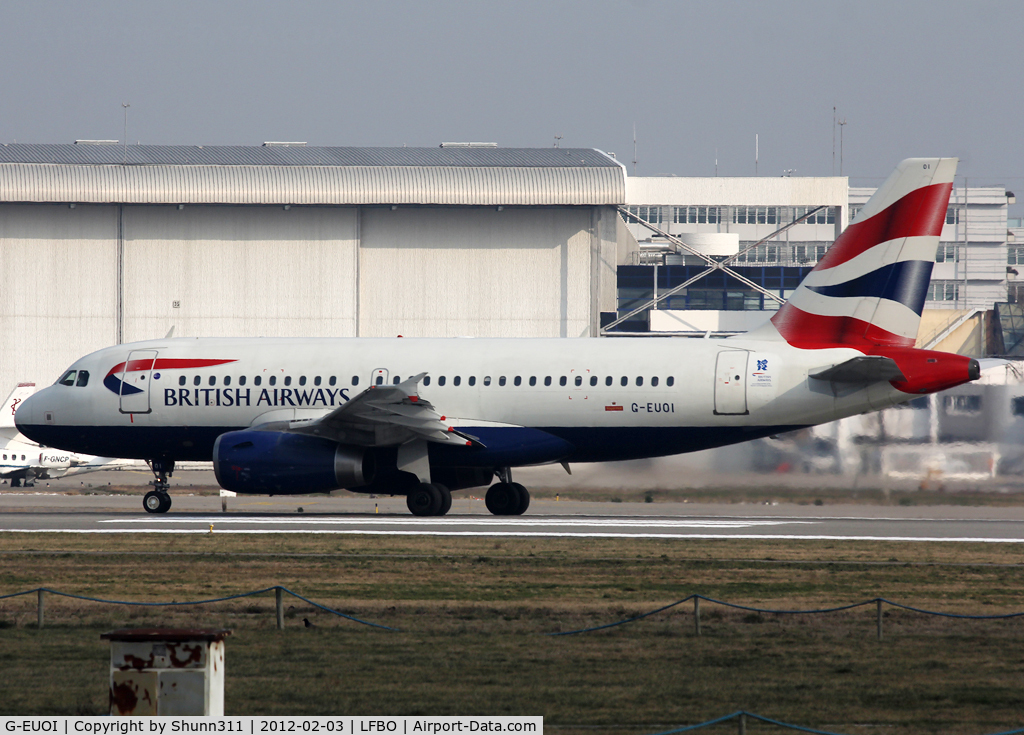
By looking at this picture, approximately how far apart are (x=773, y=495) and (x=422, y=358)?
1051cm

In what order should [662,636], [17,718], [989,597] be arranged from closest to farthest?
[17,718], [662,636], [989,597]

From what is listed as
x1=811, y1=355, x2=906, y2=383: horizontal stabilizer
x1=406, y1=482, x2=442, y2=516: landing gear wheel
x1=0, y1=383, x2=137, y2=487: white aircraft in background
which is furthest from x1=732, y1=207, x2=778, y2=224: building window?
x1=406, y1=482, x2=442, y2=516: landing gear wheel

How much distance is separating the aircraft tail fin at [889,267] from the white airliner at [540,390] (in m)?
0.03

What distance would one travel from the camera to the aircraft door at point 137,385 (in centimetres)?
3195

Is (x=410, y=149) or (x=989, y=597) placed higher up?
(x=410, y=149)

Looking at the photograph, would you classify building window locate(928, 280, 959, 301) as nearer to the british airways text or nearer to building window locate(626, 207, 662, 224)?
building window locate(626, 207, 662, 224)

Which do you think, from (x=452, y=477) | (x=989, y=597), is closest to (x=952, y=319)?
(x=452, y=477)

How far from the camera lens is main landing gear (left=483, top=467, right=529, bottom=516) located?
1253 inches

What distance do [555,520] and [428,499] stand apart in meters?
3.15

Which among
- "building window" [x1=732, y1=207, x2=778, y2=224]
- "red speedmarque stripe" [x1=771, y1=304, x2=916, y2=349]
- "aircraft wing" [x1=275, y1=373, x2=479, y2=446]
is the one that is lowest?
"aircraft wing" [x1=275, y1=373, x2=479, y2=446]

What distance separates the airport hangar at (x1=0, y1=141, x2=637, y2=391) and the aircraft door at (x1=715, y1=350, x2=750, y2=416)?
→ 31812mm

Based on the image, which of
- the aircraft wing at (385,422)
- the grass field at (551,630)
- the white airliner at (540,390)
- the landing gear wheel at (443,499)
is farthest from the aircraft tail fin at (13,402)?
the grass field at (551,630)

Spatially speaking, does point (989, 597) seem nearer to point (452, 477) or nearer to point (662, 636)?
point (662, 636)

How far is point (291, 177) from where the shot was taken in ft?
195
